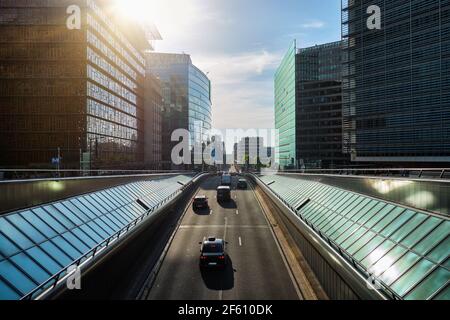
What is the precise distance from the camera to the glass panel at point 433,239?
11406 millimetres

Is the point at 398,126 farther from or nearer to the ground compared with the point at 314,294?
farther from the ground

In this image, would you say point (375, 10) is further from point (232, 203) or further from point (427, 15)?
point (232, 203)

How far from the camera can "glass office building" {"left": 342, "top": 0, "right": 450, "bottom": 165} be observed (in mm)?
61094

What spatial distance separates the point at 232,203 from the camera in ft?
155

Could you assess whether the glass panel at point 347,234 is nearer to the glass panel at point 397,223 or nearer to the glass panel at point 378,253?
the glass panel at point 397,223

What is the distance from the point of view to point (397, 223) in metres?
14.5

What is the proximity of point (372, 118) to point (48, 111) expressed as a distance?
223 feet

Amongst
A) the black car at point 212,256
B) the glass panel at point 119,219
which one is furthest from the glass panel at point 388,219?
the glass panel at point 119,219

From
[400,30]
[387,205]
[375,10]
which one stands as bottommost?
[387,205]

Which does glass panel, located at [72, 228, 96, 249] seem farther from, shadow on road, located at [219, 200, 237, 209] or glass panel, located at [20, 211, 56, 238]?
shadow on road, located at [219, 200, 237, 209]

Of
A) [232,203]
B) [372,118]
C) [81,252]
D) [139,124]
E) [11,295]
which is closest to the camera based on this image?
[11,295]

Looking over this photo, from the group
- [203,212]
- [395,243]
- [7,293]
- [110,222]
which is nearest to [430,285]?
[395,243]

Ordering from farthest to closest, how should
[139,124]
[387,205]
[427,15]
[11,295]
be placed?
[139,124] < [427,15] < [387,205] < [11,295]


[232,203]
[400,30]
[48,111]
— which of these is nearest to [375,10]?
[400,30]
